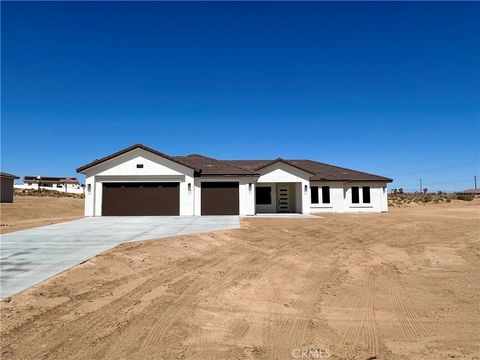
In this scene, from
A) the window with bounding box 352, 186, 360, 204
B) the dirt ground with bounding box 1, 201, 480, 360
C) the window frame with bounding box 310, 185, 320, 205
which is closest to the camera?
the dirt ground with bounding box 1, 201, 480, 360

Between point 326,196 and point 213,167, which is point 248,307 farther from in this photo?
point 326,196

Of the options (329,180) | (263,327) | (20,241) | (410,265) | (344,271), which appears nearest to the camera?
(263,327)

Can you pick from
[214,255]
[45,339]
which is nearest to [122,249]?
[214,255]

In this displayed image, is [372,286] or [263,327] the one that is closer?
[263,327]

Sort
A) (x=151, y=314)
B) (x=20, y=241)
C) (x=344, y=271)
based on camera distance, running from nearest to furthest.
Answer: (x=151, y=314)
(x=344, y=271)
(x=20, y=241)

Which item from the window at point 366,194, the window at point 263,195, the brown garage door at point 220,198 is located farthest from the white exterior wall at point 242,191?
the window at point 366,194

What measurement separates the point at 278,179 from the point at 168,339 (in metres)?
21.5

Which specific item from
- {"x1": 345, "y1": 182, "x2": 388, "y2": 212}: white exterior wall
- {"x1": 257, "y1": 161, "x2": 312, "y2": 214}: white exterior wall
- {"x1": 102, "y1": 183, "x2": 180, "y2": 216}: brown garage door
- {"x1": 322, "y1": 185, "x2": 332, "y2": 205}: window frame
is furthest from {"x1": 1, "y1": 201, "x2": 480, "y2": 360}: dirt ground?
{"x1": 345, "y1": 182, "x2": 388, "y2": 212}: white exterior wall

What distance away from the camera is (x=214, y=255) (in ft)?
34.0

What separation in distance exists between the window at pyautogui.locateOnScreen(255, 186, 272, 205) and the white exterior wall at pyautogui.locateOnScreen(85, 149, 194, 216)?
6440 mm

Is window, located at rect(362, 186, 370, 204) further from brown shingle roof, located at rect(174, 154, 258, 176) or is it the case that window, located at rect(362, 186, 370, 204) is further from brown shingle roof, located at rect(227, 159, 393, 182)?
brown shingle roof, located at rect(174, 154, 258, 176)

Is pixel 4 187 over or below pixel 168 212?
over

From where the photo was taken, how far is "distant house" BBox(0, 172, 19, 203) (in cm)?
3541

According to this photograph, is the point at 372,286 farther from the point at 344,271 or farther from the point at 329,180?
the point at 329,180
